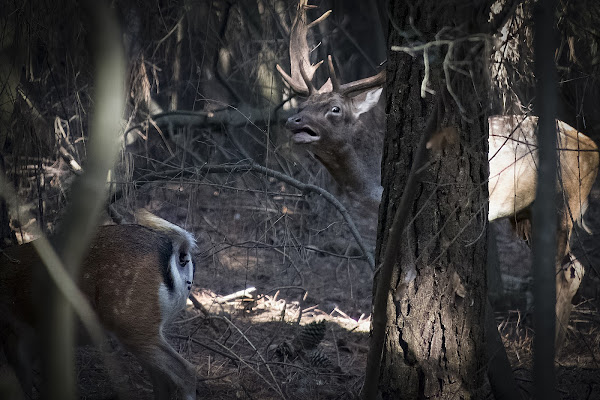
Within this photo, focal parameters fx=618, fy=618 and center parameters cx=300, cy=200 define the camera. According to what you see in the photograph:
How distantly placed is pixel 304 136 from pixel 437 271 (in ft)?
12.5

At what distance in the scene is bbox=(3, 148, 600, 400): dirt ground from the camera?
4.84m

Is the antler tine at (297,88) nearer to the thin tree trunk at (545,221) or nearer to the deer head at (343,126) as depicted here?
the deer head at (343,126)

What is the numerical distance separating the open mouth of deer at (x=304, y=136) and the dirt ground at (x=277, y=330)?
0.70 meters

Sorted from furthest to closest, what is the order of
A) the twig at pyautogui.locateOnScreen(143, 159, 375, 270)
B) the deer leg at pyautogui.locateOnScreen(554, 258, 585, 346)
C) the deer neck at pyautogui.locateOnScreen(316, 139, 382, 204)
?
1. the deer neck at pyautogui.locateOnScreen(316, 139, 382, 204)
2. the deer leg at pyautogui.locateOnScreen(554, 258, 585, 346)
3. the twig at pyautogui.locateOnScreen(143, 159, 375, 270)

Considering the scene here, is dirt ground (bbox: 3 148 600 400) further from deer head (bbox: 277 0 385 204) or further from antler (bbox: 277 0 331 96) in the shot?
antler (bbox: 277 0 331 96)

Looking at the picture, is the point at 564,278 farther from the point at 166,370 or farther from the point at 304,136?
the point at 166,370

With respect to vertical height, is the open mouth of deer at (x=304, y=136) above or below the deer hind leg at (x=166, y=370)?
above

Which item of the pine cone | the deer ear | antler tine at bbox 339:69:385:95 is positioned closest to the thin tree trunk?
the pine cone

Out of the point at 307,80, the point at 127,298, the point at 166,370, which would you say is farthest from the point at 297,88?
the point at 166,370

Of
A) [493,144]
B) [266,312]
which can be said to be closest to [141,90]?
[266,312]

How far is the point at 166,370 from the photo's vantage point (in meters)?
4.59

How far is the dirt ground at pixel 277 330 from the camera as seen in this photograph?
15.9ft

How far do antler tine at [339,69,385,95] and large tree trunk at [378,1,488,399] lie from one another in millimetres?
3384

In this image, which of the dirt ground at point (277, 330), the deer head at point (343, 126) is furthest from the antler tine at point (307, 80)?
the dirt ground at point (277, 330)
